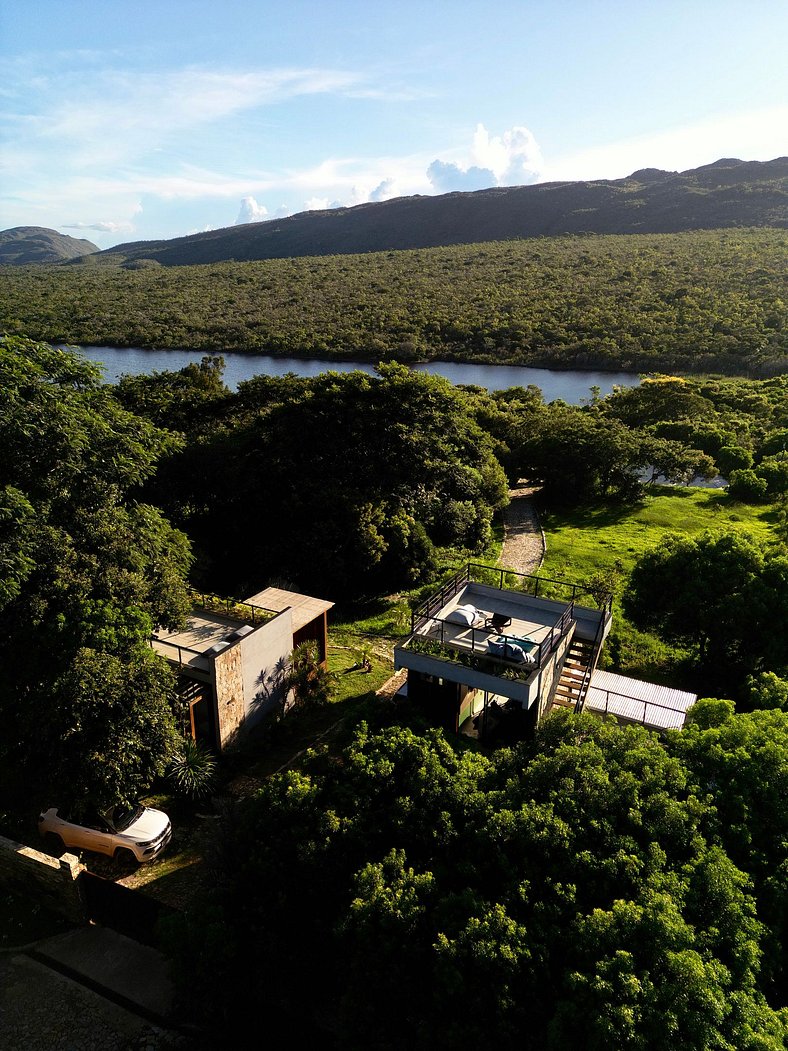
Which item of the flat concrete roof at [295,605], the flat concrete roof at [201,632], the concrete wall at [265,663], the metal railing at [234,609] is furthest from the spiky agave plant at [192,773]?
the flat concrete roof at [295,605]

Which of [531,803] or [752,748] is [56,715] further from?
[752,748]

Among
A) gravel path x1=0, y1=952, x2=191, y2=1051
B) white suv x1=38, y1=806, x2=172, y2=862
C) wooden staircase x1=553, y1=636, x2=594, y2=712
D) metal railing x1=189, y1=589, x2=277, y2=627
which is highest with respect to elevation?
metal railing x1=189, y1=589, x2=277, y2=627

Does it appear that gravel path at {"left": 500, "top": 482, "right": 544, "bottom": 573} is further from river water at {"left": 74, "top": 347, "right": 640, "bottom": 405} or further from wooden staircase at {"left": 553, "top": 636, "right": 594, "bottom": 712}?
river water at {"left": 74, "top": 347, "right": 640, "bottom": 405}

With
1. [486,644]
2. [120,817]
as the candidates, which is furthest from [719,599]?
[120,817]

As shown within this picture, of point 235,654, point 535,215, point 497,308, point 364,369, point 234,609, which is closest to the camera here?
point 235,654

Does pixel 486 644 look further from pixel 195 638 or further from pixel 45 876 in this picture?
pixel 45 876

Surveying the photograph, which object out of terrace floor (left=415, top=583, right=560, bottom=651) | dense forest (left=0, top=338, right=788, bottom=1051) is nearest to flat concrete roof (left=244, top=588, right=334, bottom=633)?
dense forest (left=0, top=338, right=788, bottom=1051)

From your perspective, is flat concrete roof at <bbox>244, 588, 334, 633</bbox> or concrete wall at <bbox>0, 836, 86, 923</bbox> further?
flat concrete roof at <bbox>244, 588, 334, 633</bbox>
